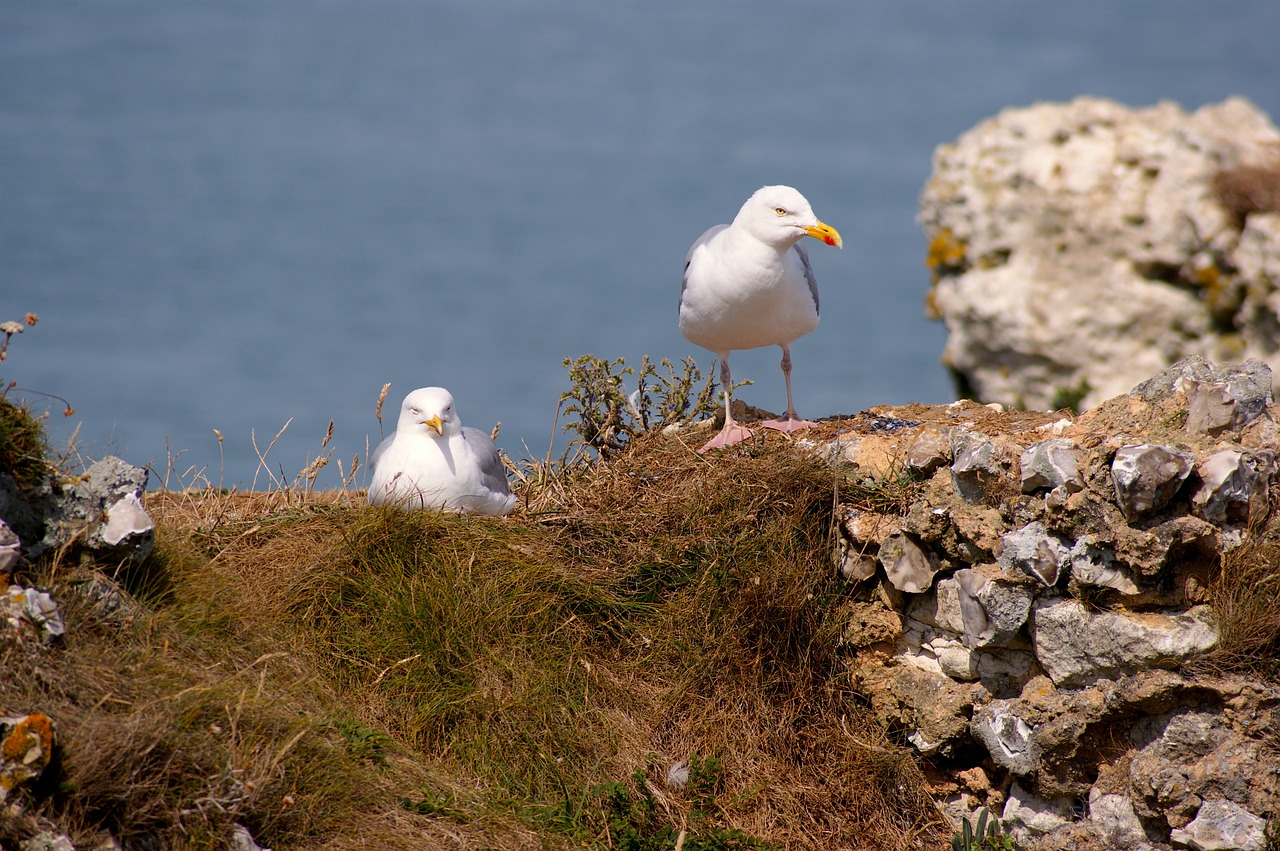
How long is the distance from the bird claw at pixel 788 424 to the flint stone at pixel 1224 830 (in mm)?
2760

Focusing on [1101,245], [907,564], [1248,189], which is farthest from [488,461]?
[1248,189]

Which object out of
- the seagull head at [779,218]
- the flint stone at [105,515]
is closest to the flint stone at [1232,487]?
the seagull head at [779,218]

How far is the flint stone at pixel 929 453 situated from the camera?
553 centimetres

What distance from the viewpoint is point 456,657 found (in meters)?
5.30

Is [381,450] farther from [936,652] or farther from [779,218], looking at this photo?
[936,652]

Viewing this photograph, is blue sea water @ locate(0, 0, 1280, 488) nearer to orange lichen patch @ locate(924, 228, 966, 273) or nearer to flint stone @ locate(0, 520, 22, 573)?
flint stone @ locate(0, 520, 22, 573)

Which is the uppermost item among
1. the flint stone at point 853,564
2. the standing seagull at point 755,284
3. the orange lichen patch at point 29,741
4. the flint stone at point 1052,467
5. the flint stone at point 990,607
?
the standing seagull at point 755,284

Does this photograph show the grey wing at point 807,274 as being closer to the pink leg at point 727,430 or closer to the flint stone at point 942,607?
the pink leg at point 727,430

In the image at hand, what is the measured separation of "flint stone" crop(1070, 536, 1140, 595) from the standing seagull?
6.72 feet

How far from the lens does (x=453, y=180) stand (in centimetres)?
9612

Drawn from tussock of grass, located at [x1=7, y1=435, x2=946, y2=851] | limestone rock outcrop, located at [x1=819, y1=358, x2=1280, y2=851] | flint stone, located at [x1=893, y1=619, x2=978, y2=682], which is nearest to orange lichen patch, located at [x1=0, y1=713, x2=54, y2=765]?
tussock of grass, located at [x1=7, y1=435, x2=946, y2=851]

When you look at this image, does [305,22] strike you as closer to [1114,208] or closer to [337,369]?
[337,369]

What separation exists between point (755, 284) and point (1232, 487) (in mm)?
2655

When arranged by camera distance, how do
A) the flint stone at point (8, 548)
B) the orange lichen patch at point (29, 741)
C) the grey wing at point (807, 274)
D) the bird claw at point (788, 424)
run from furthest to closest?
the grey wing at point (807, 274)
the bird claw at point (788, 424)
the flint stone at point (8, 548)
the orange lichen patch at point (29, 741)
